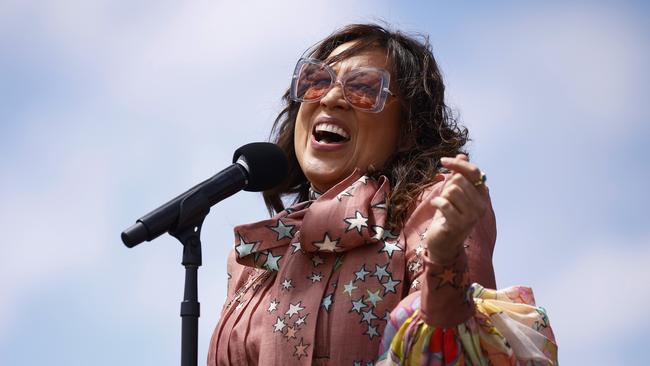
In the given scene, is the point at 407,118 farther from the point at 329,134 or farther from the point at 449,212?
the point at 449,212

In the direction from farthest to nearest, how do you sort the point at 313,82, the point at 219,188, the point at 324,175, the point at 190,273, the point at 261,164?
the point at 313,82
the point at 324,175
the point at 261,164
the point at 219,188
the point at 190,273

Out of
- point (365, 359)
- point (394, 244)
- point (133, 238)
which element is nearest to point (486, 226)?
point (394, 244)

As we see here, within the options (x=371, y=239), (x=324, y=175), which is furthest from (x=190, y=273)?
(x=324, y=175)

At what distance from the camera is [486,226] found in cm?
379

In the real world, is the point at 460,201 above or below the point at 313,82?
below

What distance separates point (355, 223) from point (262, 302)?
1.36 ft

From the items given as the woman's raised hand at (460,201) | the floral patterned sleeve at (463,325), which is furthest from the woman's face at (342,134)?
the woman's raised hand at (460,201)

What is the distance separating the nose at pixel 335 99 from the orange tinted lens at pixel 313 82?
0.11 ft

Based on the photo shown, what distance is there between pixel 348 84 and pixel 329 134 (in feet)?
0.61

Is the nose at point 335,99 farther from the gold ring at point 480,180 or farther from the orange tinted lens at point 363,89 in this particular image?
the gold ring at point 480,180

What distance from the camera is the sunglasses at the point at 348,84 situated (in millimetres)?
4277

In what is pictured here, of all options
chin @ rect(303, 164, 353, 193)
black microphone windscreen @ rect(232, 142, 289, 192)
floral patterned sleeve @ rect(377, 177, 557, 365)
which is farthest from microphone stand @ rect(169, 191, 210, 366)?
chin @ rect(303, 164, 353, 193)

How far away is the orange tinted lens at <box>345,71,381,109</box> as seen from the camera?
4.27m

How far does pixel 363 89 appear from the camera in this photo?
4.30 m
